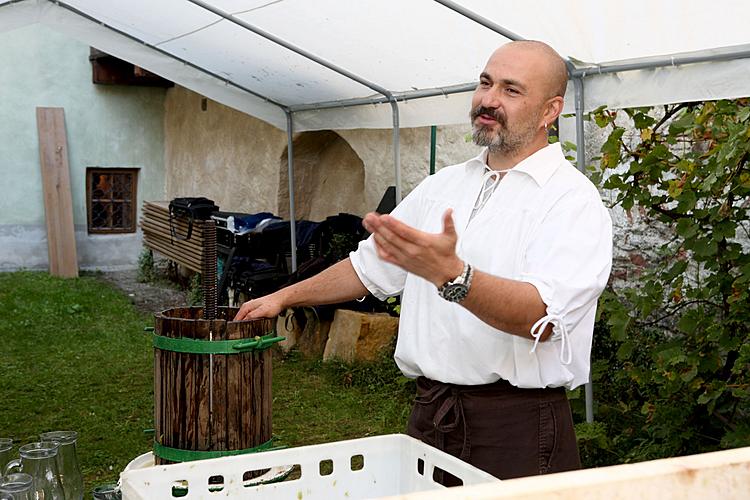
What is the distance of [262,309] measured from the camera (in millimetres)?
2631

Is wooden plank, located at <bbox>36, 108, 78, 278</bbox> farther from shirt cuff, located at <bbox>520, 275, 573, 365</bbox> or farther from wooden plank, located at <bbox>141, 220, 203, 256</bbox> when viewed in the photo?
shirt cuff, located at <bbox>520, 275, 573, 365</bbox>

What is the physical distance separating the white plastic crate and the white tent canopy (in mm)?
1843

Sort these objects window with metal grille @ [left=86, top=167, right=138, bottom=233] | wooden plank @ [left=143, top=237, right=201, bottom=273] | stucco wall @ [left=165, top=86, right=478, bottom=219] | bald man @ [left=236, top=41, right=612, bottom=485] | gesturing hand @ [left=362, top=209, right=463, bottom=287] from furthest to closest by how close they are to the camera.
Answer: window with metal grille @ [left=86, top=167, right=138, bottom=233]
wooden plank @ [left=143, top=237, right=201, bottom=273]
stucco wall @ [left=165, top=86, right=478, bottom=219]
bald man @ [left=236, top=41, right=612, bottom=485]
gesturing hand @ [left=362, top=209, right=463, bottom=287]

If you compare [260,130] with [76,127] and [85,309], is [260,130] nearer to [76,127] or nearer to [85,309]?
[85,309]

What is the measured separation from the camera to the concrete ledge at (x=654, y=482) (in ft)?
2.80

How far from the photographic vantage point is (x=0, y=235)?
1206cm

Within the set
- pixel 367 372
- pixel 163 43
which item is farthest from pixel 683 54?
pixel 163 43

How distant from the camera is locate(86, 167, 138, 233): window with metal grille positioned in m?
12.6

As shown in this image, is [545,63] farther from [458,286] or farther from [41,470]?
[41,470]

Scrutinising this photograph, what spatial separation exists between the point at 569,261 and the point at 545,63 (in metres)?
0.58

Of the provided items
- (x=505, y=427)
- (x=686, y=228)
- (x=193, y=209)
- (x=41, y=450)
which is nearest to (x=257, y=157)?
(x=193, y=209)

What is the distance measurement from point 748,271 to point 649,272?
625 millimetres

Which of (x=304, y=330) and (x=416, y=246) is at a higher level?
(x=416, y=246)

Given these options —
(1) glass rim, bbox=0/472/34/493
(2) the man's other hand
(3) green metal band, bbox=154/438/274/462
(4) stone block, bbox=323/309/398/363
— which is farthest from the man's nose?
(4) stone block, bbox=323/309/398/363
